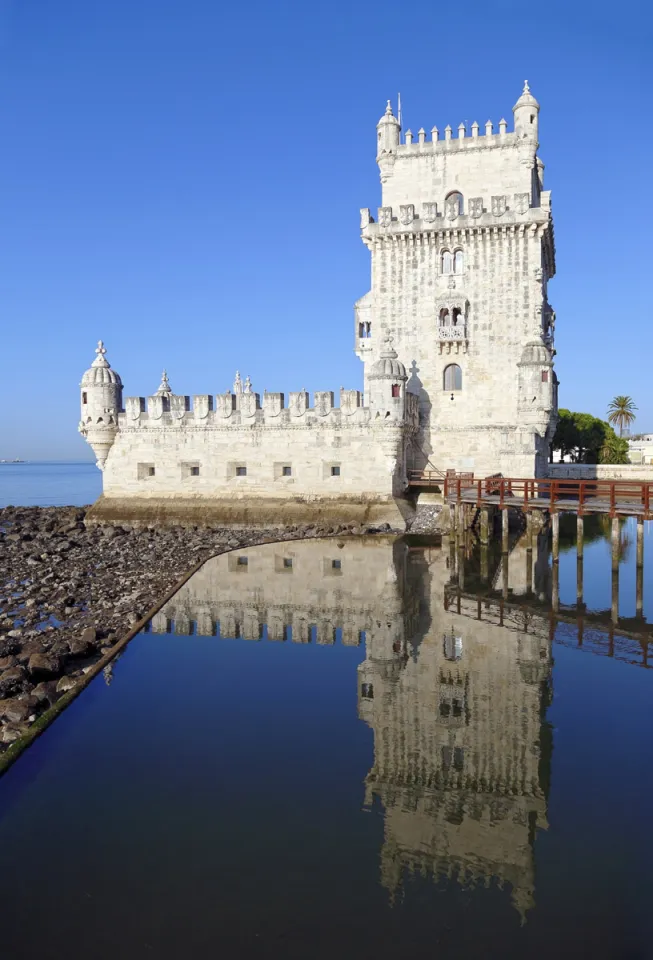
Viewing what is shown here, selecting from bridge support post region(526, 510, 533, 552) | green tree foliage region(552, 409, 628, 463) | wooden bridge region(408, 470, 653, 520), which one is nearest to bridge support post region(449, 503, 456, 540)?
wooden bridge region(408, 470, 653, 520)

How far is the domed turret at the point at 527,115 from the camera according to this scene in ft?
95.2

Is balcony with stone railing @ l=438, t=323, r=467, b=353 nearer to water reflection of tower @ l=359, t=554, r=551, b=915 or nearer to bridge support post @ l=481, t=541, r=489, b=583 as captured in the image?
bridge support post @ l=481, t=541, r=489, b=583

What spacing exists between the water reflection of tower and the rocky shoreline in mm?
4711

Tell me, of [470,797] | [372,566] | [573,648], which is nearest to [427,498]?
[372,566]

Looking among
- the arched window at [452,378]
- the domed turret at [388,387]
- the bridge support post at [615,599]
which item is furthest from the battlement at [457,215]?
the bridge support post at [615,599]

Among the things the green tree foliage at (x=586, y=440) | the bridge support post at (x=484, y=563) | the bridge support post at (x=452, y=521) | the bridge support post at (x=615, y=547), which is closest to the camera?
the bridge support post at (x=615, y=547)

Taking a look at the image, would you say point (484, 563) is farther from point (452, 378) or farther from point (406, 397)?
point (452, 378)

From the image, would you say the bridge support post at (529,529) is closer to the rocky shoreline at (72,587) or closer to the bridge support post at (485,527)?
the bridge support post at (485,527)

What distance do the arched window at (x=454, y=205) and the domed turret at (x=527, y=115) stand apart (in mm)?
3217

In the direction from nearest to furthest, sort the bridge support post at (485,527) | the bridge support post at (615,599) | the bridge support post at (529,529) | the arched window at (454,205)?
the bridge support post at (615,599)
the bridge support post at (485,527)
the bridge support post at (529,529)
the arched window at (454,205)

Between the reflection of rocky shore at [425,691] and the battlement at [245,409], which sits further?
the battlement at [245,409]

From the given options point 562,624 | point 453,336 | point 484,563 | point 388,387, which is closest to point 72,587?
point 562,624

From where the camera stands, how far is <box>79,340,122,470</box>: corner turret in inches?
1175

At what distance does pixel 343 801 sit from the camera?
302 inches
